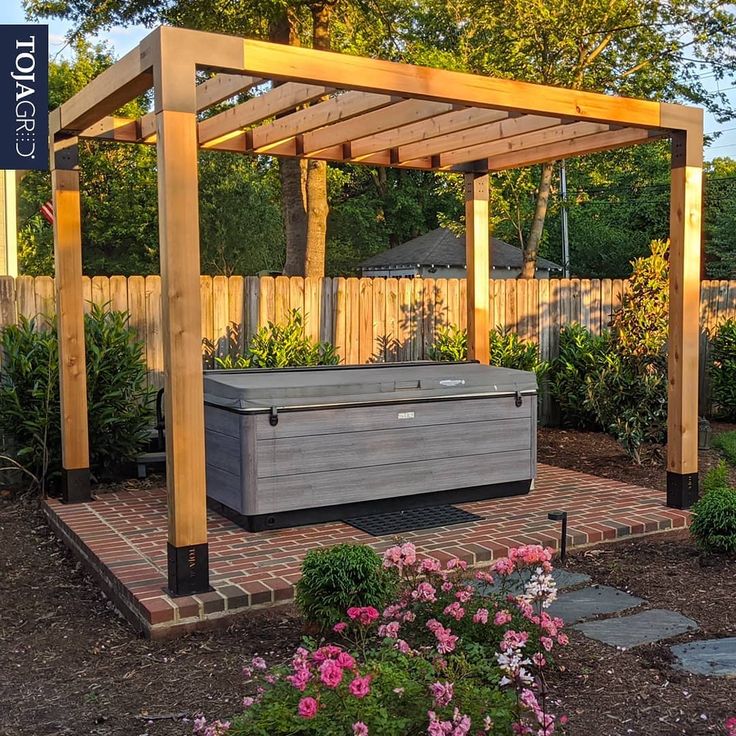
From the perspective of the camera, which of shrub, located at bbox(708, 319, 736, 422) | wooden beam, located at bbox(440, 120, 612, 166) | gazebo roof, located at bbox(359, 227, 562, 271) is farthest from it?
gazebo roof, located at bbox(359, 227, 562, 271)

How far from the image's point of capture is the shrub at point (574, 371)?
8.30 m

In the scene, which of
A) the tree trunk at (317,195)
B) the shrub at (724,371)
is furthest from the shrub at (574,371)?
the tree trunk at (317,195)

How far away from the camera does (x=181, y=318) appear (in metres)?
3.73

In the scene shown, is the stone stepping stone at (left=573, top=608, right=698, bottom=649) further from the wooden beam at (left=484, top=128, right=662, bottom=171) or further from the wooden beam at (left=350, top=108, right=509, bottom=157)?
the wooden beam at (left=484, top=128, right=662, bottom=171)

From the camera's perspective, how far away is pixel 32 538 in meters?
5.21

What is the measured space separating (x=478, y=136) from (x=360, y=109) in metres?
1.35

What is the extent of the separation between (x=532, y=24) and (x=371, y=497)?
407 inches

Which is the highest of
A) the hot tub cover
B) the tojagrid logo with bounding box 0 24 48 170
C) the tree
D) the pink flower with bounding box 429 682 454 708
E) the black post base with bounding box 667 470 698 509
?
the tree

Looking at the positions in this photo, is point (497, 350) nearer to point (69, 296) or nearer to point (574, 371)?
point (574, 371)

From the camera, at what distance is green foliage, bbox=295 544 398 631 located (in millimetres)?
3389

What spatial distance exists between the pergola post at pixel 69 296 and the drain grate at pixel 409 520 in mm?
1900

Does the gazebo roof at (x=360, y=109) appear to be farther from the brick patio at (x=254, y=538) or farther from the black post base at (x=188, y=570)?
the brick patio at (x=254, y=538)

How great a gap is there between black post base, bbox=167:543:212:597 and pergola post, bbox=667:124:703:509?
10.3 ft

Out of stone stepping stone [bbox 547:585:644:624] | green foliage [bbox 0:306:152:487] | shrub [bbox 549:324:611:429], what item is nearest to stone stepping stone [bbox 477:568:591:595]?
stone stepping stone [bbox 547:585:644:624]
